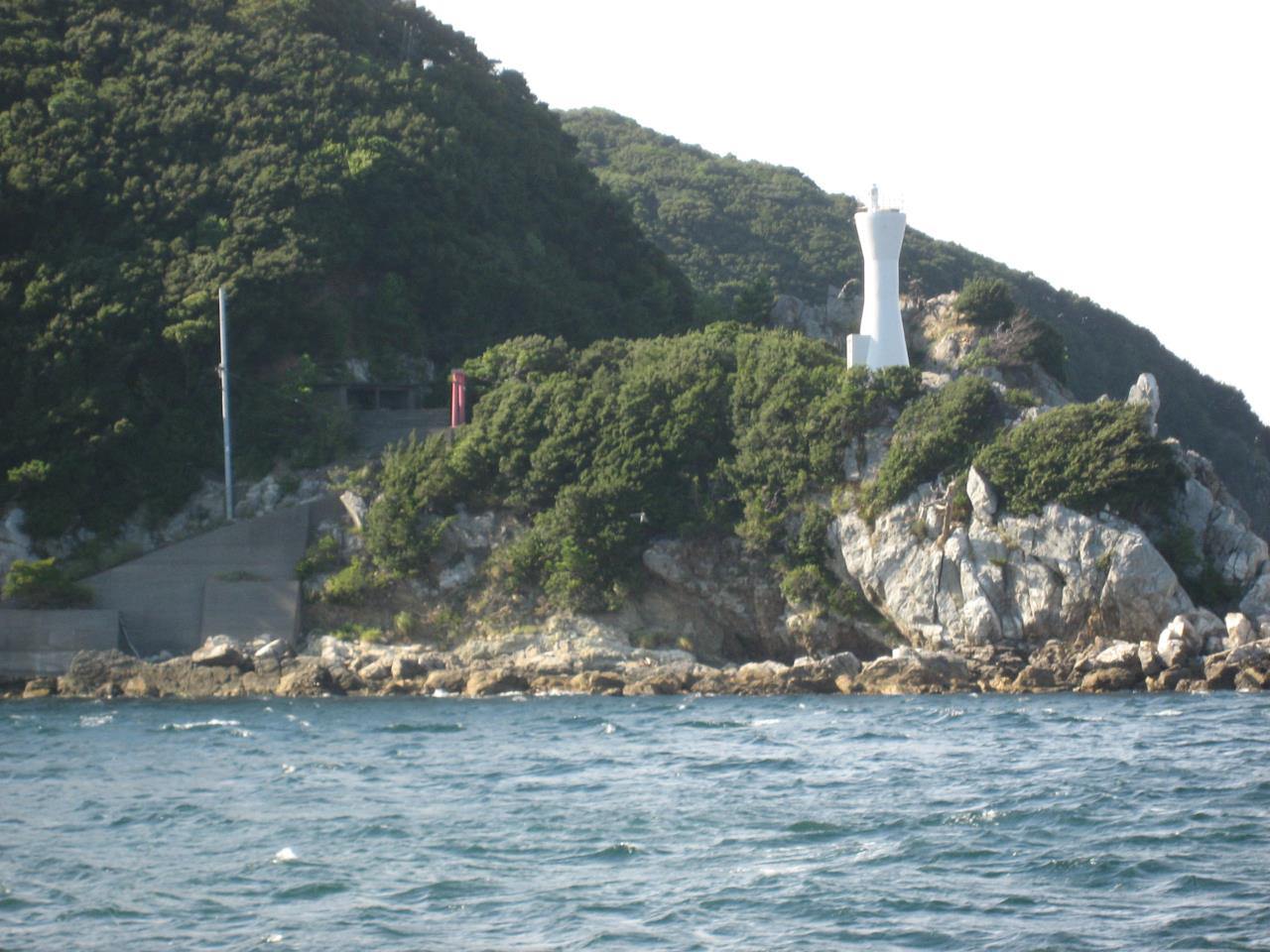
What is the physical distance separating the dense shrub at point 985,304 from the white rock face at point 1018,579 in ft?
55.9

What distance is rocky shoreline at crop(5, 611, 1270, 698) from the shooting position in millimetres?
33188

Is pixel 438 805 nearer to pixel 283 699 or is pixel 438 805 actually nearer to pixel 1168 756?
pixel 1168 756

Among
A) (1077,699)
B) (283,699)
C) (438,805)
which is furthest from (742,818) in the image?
(283,699)

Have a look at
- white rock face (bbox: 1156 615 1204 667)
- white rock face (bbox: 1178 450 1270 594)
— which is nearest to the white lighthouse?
white rock face (bbox: 1178 450 1270 594)

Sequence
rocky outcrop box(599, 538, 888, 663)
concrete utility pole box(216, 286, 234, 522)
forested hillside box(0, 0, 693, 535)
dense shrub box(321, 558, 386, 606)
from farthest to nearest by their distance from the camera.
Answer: forested hillside box(0, 0, 693, 535), concrete utility pole box(216, 286, 234, 522), dense shrub box(321, 558, 386, 606), rocky outcrop box(599, 538, 888, 663)

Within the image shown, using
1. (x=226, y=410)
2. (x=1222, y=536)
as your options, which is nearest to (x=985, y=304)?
(x=1222, y=536)

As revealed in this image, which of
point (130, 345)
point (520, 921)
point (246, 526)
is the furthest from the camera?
point (130, 345)

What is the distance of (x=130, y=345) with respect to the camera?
4397 cm

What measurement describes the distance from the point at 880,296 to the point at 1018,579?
1093cm

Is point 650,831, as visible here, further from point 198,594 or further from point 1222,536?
point 198,594

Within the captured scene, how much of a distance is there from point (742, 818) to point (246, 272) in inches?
1186

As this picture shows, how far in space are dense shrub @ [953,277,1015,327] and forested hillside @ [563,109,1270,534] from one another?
455 inches

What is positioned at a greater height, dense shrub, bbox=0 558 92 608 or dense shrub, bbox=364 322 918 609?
dense shrub, bbox=364 322 918 609

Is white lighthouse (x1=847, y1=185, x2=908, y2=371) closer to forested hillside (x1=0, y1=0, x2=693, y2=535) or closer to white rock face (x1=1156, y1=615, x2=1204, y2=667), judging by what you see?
forested hillside (x1=0, y1=0, x2=693, y2=535)
